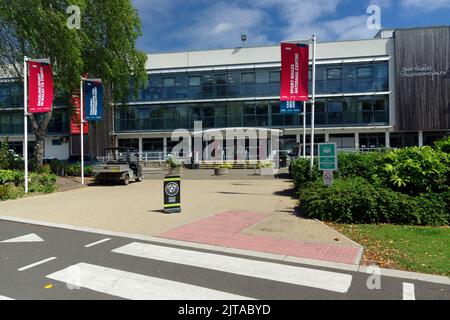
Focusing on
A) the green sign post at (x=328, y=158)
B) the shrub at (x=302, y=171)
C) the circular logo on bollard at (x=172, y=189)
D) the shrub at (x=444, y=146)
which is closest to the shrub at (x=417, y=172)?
the shrub at (x=444, y=146)

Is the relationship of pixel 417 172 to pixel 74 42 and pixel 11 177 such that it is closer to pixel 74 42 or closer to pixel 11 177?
pixel 11 177

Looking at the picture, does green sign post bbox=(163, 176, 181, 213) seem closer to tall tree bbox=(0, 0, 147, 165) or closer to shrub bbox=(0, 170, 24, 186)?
shrub bbox=(0, 170, 24, 186)

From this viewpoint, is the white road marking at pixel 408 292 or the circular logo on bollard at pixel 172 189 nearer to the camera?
the white road marking at pixel 408 292

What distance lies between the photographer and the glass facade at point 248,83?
1405 inches

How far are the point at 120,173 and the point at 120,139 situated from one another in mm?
22061

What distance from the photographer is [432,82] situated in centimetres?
3469

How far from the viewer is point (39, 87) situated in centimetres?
1708

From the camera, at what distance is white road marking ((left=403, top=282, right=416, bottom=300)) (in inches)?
193

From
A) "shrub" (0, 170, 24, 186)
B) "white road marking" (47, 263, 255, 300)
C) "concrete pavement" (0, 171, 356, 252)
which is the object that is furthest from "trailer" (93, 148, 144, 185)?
"white road marking" (47, 263, 255, 300)

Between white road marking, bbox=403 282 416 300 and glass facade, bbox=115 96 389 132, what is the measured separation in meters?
30.8

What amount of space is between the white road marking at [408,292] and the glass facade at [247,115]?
1213 inches

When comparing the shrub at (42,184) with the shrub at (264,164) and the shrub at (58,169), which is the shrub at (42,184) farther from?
the shrub at (264,164)
